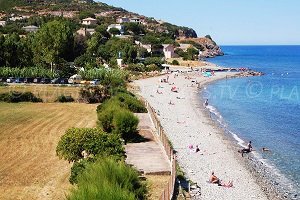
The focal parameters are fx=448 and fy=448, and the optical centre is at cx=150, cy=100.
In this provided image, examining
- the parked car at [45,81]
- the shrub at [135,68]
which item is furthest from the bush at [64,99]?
the shrub at [135,68]

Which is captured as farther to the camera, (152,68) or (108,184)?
(152,68)

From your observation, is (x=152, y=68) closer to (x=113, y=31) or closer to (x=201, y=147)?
(x=113, y=31)

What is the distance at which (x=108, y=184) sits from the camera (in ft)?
43.2

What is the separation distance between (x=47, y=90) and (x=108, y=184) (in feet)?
129

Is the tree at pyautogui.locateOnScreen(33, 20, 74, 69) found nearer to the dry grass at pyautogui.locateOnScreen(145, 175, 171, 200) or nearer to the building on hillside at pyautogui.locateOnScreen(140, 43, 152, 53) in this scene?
the dry grass at pyautogui.locateOnScreen(145, 175, 171, 200)

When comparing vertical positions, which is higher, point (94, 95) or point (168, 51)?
point (168, 51)

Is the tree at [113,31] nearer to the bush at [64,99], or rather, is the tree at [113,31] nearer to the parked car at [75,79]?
the parked car at [75,79]

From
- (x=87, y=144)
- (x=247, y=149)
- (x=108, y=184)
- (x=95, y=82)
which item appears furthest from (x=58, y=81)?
(x=108, y=184)

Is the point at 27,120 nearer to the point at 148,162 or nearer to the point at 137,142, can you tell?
the point at 137,142

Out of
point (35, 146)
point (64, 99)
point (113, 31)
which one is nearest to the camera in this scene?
point (35, 146)

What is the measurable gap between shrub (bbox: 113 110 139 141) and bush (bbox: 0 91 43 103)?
69.8 feet

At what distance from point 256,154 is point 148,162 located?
11563 mm

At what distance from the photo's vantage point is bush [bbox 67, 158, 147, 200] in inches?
461

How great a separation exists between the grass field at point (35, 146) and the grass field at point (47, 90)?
10.6 ft
